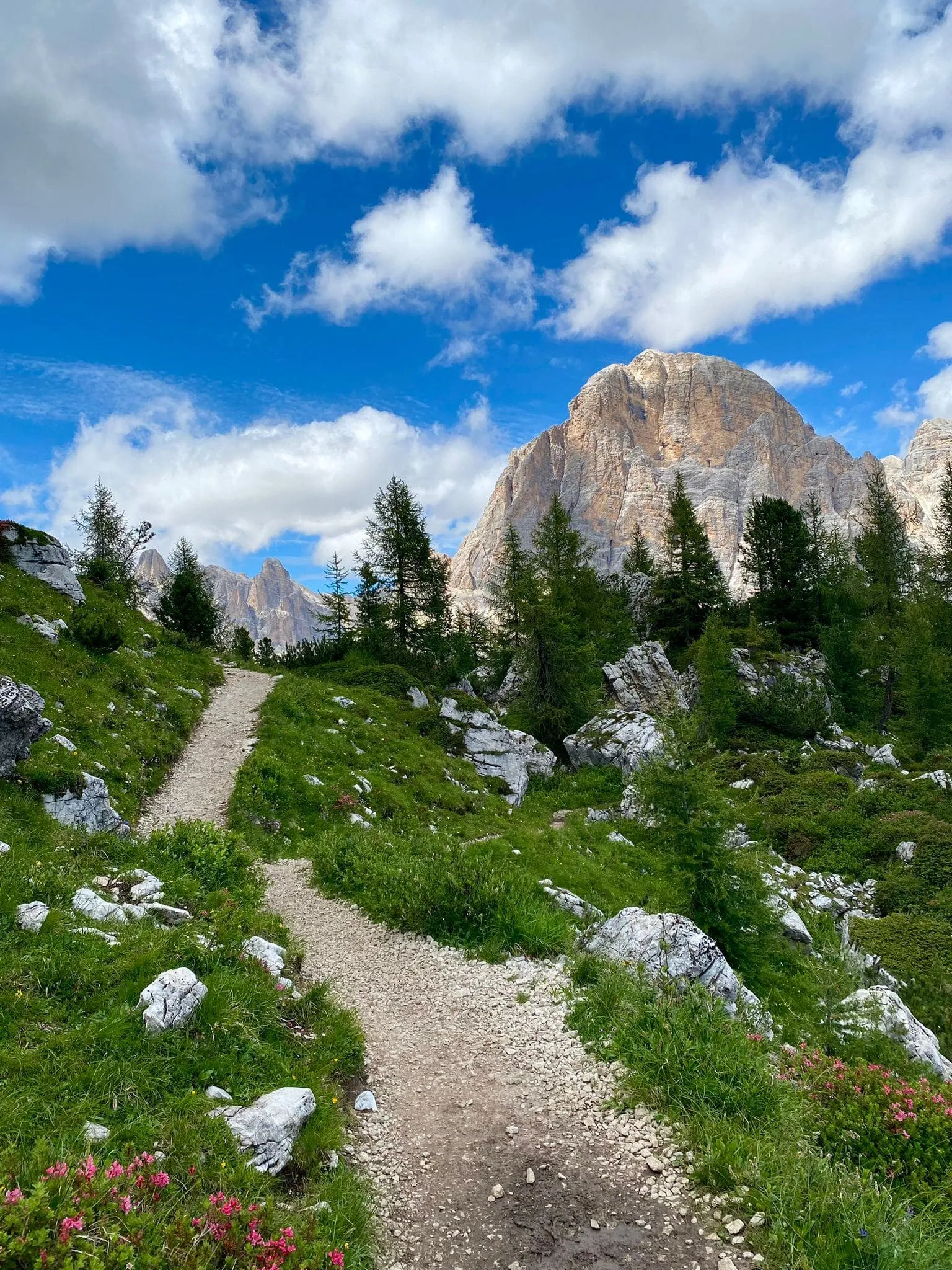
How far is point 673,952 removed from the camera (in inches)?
430

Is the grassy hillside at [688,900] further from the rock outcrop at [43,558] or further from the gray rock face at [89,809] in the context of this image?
the rock outcrop at [43,558]

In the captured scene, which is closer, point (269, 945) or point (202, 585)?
point (269, 945)

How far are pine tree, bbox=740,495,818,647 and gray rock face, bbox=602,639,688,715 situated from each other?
1968 centimetres

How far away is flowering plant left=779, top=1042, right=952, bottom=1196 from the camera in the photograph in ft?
20.9

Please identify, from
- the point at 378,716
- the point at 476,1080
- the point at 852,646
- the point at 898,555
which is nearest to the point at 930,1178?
the point at 476,1080

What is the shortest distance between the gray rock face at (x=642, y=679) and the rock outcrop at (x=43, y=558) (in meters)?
32.9

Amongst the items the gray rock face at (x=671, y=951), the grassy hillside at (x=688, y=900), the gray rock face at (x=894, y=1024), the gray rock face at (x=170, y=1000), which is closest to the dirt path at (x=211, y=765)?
the grassy hillside at (x=688, y=900)

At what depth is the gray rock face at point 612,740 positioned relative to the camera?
31.5 metres

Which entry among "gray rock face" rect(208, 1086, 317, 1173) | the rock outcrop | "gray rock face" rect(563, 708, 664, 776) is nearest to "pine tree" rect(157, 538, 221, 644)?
the rock outcrop

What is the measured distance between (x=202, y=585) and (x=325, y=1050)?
49.1 m

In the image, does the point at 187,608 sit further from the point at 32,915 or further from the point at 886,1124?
the point at 886,1124

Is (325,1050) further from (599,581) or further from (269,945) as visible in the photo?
(599,581)

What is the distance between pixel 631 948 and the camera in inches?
443

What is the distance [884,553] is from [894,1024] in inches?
2550
